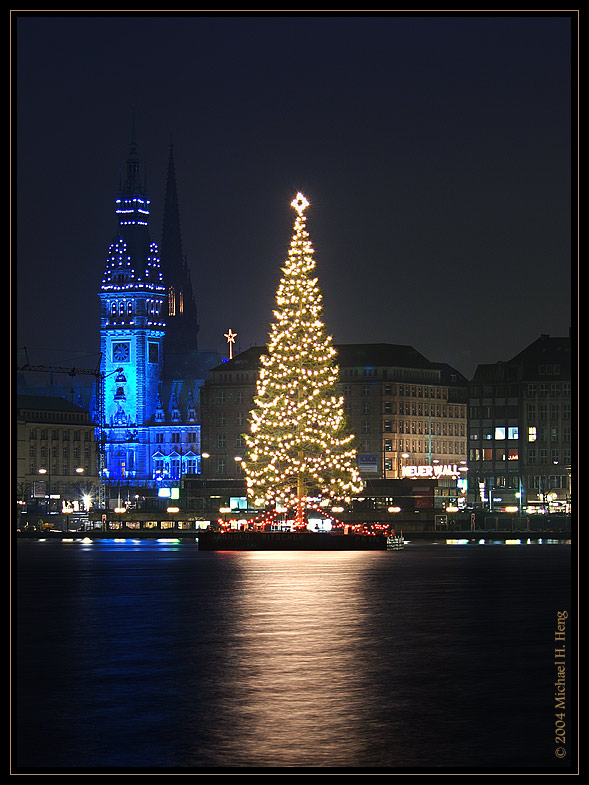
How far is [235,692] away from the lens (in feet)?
90.3

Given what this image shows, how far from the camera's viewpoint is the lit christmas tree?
9381 centimetres

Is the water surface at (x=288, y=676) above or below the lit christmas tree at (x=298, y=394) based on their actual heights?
below

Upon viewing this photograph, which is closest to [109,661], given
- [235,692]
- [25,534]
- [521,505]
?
[235,692]

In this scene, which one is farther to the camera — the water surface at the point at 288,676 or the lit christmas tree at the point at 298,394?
the lit christmas tree at the point at 298,394

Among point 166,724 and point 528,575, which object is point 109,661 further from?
point 528,575

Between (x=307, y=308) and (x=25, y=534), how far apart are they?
3662 inches

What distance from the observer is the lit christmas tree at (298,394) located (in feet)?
308

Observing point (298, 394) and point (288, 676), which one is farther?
point (298, 394)

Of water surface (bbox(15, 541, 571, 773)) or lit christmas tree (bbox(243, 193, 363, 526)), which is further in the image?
lit christmas tree (bbox(243, 193, 363, 526))

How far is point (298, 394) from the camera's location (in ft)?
310

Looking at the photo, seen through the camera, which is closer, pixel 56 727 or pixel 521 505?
pixel 56 727

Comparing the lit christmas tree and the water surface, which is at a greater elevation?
the lit christmas tree

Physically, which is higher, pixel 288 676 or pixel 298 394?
pixel 298 394
